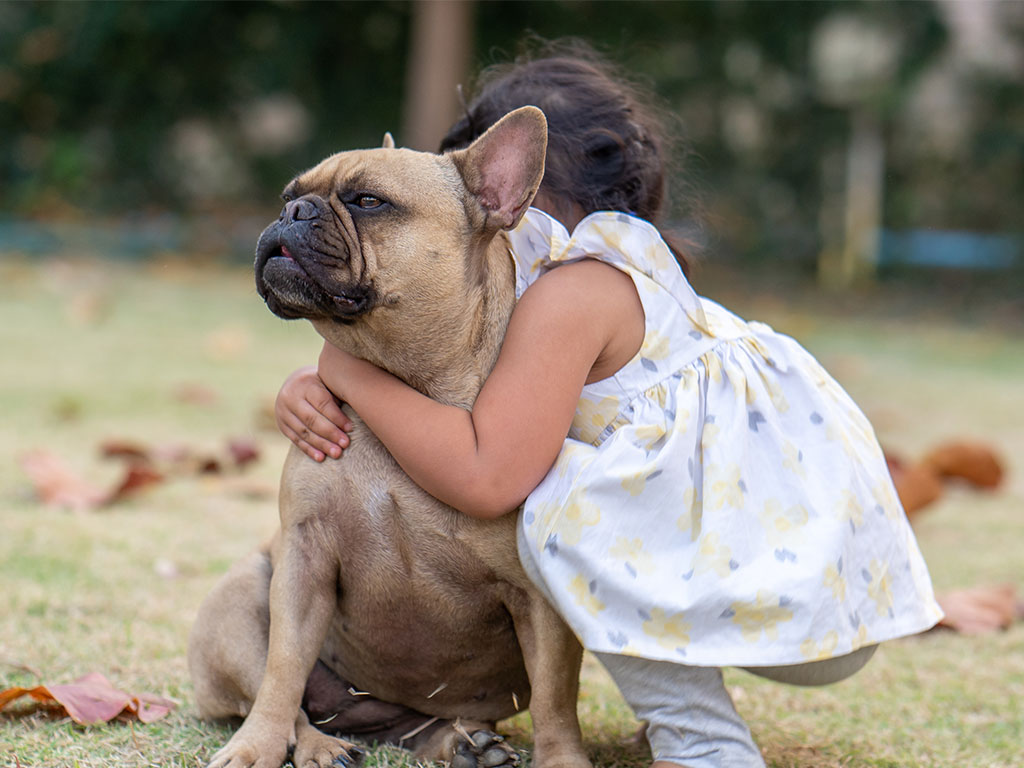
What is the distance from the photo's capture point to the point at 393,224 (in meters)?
2.43

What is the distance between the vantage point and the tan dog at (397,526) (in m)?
2.36

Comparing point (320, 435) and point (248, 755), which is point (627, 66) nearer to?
point (320, 435)

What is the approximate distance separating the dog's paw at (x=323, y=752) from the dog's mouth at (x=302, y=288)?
32.7 inches

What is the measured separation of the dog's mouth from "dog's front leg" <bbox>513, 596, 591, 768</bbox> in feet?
2.23

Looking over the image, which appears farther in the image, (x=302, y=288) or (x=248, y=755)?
(x=302, y=288)

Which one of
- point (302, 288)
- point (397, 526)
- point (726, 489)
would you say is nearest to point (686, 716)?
point (726, 489)

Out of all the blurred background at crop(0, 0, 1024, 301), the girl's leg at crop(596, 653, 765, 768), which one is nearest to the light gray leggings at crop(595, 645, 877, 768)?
the girl's leg at crop(596, 653, 765, 768)

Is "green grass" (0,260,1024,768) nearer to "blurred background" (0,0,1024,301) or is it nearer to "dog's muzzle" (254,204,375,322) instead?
"dog's muzzle" (254,204,375,322)

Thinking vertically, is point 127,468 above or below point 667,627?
below

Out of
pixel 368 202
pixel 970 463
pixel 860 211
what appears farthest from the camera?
pixel 860 211

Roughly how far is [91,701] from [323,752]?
55 cm

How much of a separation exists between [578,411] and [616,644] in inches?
20.2

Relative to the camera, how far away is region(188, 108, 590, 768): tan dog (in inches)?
93.0

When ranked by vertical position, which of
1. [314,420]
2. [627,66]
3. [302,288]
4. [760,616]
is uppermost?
[627,66]
